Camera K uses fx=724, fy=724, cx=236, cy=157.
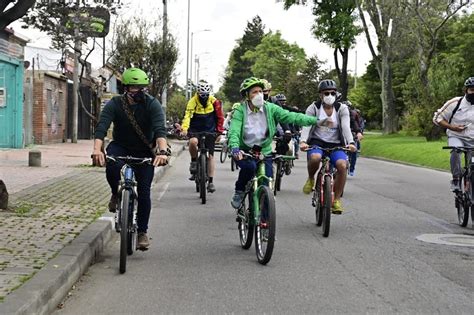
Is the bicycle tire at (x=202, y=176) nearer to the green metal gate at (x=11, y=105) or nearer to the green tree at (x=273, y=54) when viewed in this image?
the green metal gate at (x=11, y=105)

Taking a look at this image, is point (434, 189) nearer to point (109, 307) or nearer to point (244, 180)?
point (244, 180)

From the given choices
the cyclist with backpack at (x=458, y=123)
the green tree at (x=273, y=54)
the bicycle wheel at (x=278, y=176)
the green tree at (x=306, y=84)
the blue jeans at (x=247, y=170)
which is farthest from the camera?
the green tree at (x=273, y=54)

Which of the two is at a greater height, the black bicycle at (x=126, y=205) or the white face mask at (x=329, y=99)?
the white face mask at (x=329, y=99)

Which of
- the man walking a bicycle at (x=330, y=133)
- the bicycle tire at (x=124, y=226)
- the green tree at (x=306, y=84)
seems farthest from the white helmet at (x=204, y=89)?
the green tree at (x=306, y=84)

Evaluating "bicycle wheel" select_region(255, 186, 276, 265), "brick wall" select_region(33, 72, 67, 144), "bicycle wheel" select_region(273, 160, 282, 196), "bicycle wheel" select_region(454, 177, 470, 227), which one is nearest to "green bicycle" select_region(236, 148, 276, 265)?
"bicycle wheel" select_region(255, 186, 276, 265)

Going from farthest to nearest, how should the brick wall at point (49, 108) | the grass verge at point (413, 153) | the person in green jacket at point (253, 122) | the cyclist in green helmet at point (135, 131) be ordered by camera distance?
the brick wall at point (49, 108), the grass verge at point (413, 153), the person in green jacket at point (253, 122), the cyclist in green helmet at point (135, 131)

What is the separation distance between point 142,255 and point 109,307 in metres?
2.04

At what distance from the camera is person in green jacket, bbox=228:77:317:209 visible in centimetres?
791

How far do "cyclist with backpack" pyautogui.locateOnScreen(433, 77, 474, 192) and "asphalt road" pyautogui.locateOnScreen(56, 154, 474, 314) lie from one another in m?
0.86

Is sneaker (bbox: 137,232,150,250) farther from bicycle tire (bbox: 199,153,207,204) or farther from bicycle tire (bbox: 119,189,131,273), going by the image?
bicycle tire (bbox: 199,153,207,204)

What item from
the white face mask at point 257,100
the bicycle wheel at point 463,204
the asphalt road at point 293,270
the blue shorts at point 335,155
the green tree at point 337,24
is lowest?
the asphalt road at point 293,270

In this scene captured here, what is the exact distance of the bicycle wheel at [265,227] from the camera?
6.84m

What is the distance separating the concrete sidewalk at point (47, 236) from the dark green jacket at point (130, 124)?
3.59 feet

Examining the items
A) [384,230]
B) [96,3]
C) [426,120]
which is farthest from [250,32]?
[384,230]
